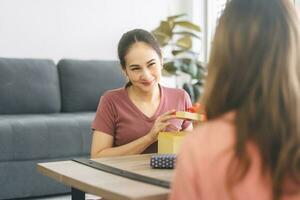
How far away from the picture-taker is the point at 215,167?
2.98ft

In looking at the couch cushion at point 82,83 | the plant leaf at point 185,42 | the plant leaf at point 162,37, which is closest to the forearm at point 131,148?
the couch cushion at point 82,83

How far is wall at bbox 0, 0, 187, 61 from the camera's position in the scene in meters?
4.17

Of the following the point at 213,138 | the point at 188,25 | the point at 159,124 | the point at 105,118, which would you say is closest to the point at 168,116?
the point at 159,124

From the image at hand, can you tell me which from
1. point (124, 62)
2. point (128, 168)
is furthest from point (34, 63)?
point (128, 168)

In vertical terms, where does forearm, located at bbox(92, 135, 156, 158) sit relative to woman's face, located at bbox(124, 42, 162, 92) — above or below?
below

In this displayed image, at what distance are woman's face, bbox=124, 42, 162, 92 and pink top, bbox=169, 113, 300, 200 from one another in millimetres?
1057

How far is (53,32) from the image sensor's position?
14.3ft

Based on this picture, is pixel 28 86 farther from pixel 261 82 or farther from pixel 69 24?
pixel 261 82

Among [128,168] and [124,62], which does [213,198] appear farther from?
[124,62]

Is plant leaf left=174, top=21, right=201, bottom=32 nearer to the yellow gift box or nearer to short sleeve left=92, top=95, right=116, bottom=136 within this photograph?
short sleeve left=92, top=95, right=116, bottom=136

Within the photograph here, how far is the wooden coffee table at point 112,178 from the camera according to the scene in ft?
3.84

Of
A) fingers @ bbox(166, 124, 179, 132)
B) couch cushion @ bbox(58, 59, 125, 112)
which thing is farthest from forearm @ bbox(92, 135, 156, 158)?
couch cushion @ bbox(58, 59, 125, 112)

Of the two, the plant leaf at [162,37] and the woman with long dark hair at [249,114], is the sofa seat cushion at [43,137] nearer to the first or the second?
the plant leaf at [162,37]

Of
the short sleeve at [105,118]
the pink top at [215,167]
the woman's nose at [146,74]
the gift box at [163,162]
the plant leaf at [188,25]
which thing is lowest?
the gift box at [163,162]
